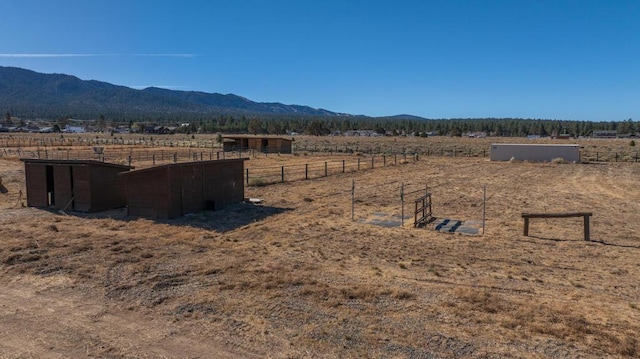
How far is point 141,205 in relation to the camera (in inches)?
682

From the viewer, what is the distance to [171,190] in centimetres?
1686

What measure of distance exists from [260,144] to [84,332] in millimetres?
54976

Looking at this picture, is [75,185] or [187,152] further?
[187,152]

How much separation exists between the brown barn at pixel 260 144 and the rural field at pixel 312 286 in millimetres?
41880

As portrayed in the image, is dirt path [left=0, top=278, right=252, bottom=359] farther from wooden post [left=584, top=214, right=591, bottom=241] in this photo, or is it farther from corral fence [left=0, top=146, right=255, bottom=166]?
corral fence [left=0, top=146, right=255, bottom=166]

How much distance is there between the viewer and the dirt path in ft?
Result: 22.5

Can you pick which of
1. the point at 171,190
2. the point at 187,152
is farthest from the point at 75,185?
the point at 187,152

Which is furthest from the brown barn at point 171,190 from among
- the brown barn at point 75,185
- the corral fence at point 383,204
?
the corral fence at point 383,204

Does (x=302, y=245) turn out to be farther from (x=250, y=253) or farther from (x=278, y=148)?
(x=278, y=148)

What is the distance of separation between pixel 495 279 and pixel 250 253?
223 inches

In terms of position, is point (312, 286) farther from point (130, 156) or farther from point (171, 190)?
point (130, 156)

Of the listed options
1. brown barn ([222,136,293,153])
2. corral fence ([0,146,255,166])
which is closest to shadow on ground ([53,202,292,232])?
corral fence ([0,146,255,166])

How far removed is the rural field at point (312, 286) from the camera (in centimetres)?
711

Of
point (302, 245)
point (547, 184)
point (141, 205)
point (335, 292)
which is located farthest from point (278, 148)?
point (335, 292)
